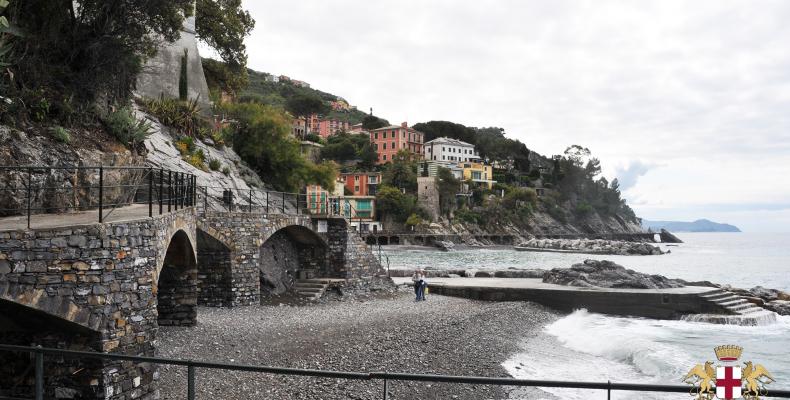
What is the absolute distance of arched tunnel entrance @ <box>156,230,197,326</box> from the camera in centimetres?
1552

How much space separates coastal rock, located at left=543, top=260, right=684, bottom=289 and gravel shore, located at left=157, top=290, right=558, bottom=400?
553 centimetres

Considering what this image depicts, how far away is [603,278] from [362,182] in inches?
2584

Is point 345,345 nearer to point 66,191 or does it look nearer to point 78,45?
point 66,191

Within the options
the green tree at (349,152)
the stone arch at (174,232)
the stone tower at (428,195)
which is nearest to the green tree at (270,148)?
the stone arch at (174,232)

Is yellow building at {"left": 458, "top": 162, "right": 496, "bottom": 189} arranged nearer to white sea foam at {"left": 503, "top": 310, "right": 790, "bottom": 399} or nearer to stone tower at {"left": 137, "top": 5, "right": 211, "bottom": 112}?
stone tower at {"left": 137, "top": 5, "right": 211, "bottom": 112}

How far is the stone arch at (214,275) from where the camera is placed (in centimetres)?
1961

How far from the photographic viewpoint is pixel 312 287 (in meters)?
23.7

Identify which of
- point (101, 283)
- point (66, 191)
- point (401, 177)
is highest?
point (401, 177)

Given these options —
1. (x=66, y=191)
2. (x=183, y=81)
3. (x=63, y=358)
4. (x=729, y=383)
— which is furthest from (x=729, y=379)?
(x=183, y=81)

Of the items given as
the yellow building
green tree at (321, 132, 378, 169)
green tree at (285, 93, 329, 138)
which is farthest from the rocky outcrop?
green tree at (285, 93, 329, 138)

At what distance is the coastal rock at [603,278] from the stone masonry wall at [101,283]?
72.0 feet

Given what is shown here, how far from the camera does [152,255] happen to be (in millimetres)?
9500

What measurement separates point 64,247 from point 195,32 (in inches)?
1050

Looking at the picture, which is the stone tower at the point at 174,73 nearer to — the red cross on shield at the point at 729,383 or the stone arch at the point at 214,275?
the stone arch at the point at 214,275
